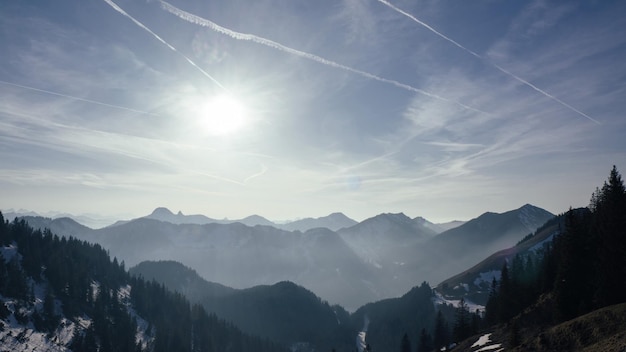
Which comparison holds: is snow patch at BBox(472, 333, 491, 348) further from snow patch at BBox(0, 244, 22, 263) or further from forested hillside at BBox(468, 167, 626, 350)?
snow patch at BBox(0, 244, 22, 263)

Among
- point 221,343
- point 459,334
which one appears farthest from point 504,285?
point 221,343

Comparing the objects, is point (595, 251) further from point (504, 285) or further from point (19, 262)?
point (19, 262)

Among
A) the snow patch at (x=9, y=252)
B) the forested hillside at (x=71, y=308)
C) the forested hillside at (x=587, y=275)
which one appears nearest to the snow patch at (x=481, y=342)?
the forested hillside at (x=587, y=275)

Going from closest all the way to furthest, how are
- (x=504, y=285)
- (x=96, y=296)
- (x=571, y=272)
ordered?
1. (x=571, y=272)
2. (x=504, y=285)
3. (x=96, y=296)

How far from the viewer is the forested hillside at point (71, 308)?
128 m

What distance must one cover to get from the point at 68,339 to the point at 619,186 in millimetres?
167848

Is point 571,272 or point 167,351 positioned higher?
point 571,272

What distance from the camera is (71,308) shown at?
490 ft

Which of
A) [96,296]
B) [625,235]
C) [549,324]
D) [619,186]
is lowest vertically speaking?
[96,296]

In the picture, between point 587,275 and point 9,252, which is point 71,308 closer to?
point 9,252

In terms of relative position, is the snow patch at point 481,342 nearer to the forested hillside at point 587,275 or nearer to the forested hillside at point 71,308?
the forested hillside at point 587,275

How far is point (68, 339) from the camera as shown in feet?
435

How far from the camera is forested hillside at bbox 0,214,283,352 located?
12788 centimetres

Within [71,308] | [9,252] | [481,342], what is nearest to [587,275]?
[481,342]
